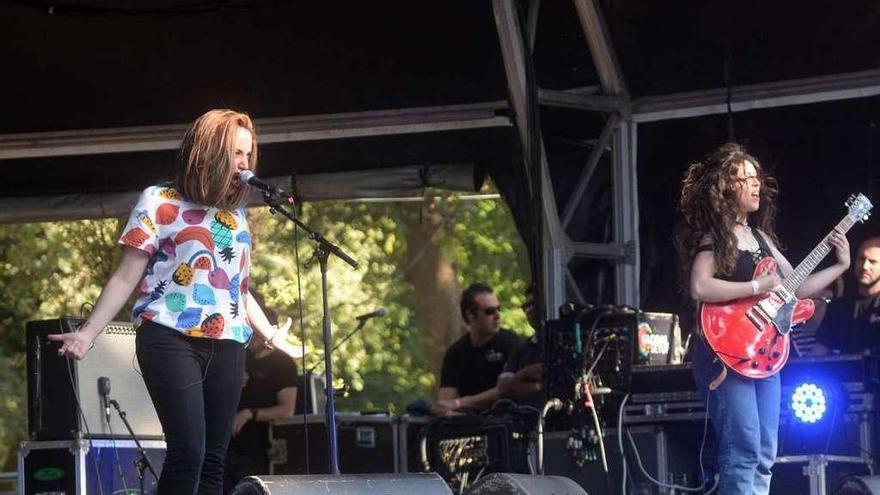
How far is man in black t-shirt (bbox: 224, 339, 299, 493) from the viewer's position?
9750 millimetres

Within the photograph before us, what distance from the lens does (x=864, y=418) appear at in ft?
23.3

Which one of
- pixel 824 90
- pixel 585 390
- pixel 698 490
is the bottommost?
pixel 698 490

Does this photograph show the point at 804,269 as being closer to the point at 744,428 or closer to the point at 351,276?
the point at 744,428

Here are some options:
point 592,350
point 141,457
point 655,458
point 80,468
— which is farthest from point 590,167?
point 80,468

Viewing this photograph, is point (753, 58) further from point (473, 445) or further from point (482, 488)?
point (482, 488)

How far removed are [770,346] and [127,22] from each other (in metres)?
4.37

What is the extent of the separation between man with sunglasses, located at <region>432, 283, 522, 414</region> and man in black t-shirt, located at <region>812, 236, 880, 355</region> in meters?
2.11

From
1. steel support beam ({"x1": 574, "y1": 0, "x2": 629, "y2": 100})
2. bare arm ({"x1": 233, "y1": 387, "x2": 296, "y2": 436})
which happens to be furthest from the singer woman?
bare arm ({"x1": 233, "y1": 387, "x2": 296, "y2": 436})

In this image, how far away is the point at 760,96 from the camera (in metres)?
8.76

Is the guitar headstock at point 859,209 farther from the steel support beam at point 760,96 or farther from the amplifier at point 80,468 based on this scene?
the amplifier at point 80,468

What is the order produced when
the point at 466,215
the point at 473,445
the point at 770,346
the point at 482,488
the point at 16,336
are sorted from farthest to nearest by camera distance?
1. the point at 466,215
2. the point at 16,336
3. the point at 473,445
4. the point at 770,346
5. the point at 482,488

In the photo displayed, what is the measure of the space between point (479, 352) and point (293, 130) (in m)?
1.87

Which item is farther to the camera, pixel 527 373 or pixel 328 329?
pixel 527 373

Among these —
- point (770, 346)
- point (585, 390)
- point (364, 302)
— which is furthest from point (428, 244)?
point (770, 346)
